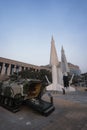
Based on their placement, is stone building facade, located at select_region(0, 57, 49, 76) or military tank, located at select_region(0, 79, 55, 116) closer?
military tank, located at select_region(0, 79, 55, 116)

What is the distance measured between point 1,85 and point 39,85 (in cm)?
365

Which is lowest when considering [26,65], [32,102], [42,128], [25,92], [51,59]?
[42,128]

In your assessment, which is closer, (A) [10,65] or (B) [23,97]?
(B) [23,97]

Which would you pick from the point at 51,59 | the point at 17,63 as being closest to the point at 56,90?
the point at 51,59

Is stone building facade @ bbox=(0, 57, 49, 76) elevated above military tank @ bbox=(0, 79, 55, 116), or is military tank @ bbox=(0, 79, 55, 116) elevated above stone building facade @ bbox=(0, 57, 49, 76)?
stone building facade @ bbox=(0, 57, 49, 76)

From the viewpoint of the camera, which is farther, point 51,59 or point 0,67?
point 0,67

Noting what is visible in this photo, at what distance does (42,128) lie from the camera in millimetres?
4883

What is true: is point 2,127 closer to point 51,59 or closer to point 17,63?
point 51,59

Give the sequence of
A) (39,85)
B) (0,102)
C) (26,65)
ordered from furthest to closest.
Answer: (26,65)
(0,102)
(39,85)

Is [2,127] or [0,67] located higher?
[0,67]

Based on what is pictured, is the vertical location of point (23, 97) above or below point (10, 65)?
below

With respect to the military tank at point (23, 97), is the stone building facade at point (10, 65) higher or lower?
higher

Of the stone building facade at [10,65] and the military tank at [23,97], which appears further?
the stone building facade at [10,65]

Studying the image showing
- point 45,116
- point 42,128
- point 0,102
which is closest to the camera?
point 42,128
